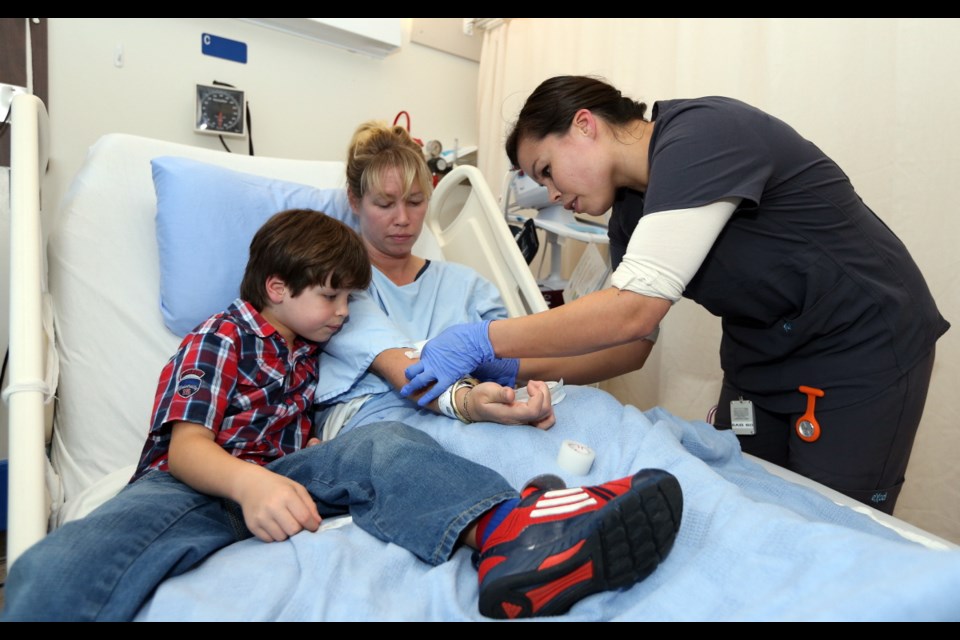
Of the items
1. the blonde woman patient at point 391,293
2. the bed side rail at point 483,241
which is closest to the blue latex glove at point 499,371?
the blonde woman patient at point 391,293

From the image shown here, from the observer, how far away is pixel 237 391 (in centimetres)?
113

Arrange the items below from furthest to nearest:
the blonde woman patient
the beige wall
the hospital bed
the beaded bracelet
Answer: the beige wall < the blonde woman patient < the beaded bracelet < the hospital bed

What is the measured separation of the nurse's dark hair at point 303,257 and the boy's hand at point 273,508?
17.6 inches

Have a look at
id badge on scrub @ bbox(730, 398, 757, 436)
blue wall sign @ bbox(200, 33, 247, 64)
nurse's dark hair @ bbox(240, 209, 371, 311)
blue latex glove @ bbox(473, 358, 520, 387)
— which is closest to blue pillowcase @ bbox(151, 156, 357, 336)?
nurse's dark hair @ bbox(240, 209, 371, 311)

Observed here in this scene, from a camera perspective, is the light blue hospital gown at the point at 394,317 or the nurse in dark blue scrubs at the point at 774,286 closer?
the nurse in dark blue scrubs at the point at 774,286

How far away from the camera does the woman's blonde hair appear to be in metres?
1.54

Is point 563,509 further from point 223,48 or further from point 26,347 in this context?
A: point 223,48

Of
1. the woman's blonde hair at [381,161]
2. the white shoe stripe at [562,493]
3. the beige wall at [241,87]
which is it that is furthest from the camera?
the beige wall at [241,87]

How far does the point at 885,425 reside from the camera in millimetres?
1179

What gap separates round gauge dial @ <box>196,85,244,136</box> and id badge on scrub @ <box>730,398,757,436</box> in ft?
6.22

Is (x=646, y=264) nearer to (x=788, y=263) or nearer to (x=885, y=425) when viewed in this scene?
(x=788, y=263)

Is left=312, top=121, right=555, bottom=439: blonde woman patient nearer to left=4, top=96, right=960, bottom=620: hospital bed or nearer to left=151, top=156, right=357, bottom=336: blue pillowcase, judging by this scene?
left=4, top=96, right=960, bottom=620: hospital bed

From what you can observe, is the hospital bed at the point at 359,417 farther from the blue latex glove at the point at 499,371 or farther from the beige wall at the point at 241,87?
the beige wall at the point at 241,87

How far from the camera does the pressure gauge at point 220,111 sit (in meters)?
2.17
